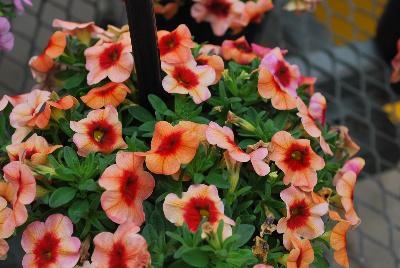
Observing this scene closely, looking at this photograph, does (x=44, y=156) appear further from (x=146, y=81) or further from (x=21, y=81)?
(x=21, y=81)

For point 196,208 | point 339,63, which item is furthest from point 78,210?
point 339,63

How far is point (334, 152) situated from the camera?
0.88 m

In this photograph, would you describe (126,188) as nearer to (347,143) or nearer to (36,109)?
(36,109)

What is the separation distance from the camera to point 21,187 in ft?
2.21

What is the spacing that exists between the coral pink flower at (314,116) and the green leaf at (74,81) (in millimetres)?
292

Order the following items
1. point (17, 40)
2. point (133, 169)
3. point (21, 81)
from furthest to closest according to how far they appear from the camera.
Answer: point (17, 40), point (21, 81), point (133, 169)

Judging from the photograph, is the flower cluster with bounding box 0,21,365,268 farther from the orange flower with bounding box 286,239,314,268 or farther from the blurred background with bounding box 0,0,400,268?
the blurred background with bounding box 0,0,400,268

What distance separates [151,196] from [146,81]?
14cm

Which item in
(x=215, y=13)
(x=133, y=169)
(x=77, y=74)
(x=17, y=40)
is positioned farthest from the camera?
→ (x=17, y=40)

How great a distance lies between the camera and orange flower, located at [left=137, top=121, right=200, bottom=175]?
2.18ft

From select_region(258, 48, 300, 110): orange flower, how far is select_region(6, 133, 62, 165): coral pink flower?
0.89 feet

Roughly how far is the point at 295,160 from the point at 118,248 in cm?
24

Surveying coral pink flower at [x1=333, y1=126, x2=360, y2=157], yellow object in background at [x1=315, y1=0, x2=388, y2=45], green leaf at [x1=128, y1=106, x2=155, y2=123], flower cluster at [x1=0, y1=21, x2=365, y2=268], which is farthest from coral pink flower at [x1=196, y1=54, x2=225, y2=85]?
yellow object in background at [x1=315, y1=0, x2=388, y2=45]

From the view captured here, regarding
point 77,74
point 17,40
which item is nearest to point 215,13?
point 77,74
